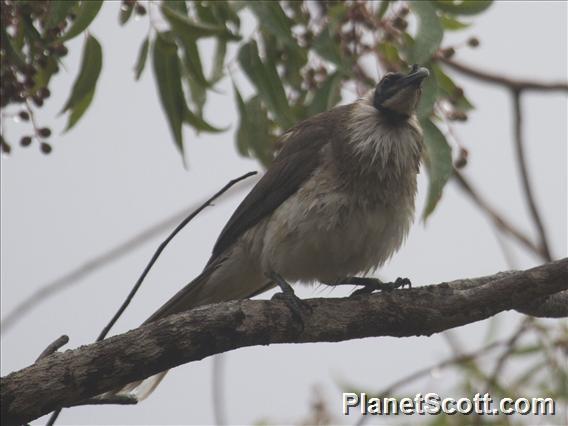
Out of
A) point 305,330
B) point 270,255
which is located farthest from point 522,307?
point 270,255

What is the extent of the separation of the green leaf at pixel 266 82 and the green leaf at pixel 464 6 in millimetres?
762

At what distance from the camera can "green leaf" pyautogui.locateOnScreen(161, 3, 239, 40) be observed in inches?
162

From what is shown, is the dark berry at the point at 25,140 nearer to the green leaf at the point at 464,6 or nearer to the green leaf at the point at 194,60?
the green leaf at the point at 194,60

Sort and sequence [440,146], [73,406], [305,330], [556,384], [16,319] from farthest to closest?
1. [556,384]
2. [16,319]
3. [440,146]
4. [305,330]
5. [73,406]

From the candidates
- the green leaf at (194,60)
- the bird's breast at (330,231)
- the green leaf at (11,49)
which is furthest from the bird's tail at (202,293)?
the green leaf at (11,49)

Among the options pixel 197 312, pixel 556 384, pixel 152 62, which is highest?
pixel 152 62

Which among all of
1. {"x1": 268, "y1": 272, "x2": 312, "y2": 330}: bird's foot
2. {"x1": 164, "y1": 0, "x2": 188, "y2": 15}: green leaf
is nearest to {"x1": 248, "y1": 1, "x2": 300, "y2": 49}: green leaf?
{"x1": 164, "y1": 0, "x2": 188, "y2": 15}: green leaf

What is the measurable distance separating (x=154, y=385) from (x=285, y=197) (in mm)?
976

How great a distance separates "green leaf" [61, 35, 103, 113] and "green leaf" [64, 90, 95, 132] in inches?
5.5

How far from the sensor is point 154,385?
4.51 meters

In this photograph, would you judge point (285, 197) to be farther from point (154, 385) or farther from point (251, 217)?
point (154, 385)

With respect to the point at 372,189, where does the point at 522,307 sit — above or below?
below

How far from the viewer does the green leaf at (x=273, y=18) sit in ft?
13.8

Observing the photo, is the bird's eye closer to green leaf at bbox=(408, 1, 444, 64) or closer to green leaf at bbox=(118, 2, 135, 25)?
green leaf at bbox=(408, 1, 444, 64)
